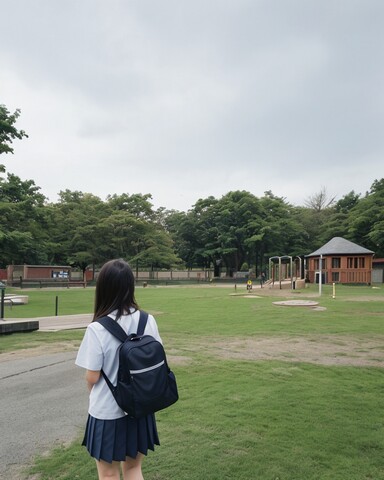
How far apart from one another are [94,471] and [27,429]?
4.05 ft

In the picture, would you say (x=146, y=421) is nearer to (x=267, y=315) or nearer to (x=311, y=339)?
(x=311, y=339)

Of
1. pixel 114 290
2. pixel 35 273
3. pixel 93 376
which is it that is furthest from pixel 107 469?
pixel 35 273

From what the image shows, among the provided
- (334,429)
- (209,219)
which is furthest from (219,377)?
(209,219)

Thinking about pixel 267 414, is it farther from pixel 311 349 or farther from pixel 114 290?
pixel 311 349

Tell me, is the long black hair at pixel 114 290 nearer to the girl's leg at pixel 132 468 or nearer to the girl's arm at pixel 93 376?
the girl's arm at pixel 93 376

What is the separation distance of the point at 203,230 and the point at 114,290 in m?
57.5

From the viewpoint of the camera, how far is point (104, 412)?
A: 2.30 m

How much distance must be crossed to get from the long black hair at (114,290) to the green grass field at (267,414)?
62.0 inches

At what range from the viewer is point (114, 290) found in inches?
97.4

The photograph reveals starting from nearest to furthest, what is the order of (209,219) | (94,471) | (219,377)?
(94,471), (219,377), (209,219)

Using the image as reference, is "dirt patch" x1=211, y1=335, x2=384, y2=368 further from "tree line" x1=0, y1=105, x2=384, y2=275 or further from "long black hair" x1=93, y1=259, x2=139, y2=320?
"tree line" x1=0, y1=105, x2=384, y2=275

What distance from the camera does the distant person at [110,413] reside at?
230 cm

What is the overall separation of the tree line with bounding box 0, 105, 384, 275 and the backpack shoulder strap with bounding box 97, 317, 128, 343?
39.8 metres

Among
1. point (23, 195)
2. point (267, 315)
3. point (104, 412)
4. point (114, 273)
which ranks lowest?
point (267, 315)
